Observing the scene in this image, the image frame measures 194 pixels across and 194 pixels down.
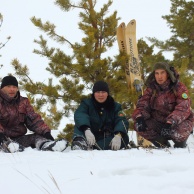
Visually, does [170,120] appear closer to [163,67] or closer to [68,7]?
[163,67]

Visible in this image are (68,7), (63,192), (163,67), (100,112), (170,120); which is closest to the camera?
(63,192)

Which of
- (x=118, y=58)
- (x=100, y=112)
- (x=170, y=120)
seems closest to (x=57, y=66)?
(x=118, y=58)

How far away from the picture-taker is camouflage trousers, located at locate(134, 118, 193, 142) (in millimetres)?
4617

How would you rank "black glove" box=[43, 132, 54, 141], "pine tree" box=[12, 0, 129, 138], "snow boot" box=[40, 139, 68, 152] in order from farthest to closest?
"pine tree" box=[12, 0, 129, 138] → "black glove" box=[43, 132, 54, 141] → "snow boot" box=[40, 139, 68, 152]

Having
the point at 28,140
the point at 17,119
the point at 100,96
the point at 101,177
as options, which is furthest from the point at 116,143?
the point at 101,177

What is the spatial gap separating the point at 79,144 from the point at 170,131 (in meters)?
1.30

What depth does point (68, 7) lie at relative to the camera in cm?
962

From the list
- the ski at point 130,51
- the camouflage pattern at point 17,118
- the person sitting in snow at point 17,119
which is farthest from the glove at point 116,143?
the ski at point 130,51

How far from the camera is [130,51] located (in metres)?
8.71

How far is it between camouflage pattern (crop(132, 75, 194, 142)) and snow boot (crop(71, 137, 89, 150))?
83cm

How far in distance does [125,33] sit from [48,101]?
281cm

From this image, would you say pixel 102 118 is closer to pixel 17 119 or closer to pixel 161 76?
pixel 161 76

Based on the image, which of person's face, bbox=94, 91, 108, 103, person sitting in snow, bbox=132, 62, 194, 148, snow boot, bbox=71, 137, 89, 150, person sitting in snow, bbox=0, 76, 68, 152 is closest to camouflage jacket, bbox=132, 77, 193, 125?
person sitting in snow, bbox=132, 62, 194, 148

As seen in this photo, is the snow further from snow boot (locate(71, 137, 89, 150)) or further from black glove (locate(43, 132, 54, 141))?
black glove (locate(43, 132, 54, 141))
